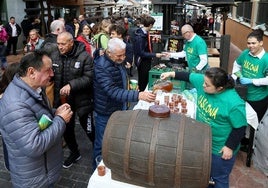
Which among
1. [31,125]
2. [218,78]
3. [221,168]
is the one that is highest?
[218,78]

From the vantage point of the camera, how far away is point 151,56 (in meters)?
5.73

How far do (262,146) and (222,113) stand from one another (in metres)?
1.15

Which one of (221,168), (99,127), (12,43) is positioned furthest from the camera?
(12,43)

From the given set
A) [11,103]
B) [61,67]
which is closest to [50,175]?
[11,103]

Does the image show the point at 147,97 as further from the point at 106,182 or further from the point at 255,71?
the point at 255,71

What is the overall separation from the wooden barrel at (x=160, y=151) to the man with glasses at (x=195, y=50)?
2776mm

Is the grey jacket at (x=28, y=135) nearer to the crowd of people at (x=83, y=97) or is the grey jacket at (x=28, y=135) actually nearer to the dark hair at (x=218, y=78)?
the crowd of people at (x=83, y=97)

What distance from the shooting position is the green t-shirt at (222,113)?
2547mm

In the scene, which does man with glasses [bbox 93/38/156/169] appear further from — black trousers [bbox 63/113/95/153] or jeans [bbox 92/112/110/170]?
black trousers [bbox 63/113/95/153]

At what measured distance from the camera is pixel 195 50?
4656 millimetres

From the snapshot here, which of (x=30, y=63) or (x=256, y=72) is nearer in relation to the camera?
(x=30, y=63)

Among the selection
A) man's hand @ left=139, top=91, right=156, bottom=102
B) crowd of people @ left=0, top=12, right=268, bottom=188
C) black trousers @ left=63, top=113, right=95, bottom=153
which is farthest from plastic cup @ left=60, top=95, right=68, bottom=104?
man's hand @ left=139, top=91, right=156, bottom=102

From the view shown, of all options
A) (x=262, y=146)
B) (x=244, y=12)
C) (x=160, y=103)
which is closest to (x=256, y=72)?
(x=262, y=146)

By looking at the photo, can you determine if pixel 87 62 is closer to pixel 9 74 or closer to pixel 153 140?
pixel 9 74
